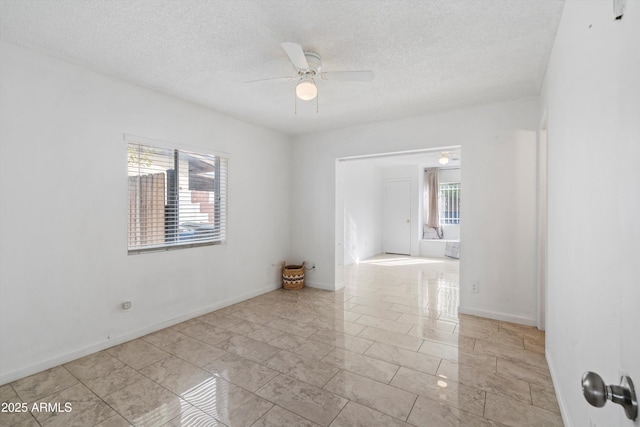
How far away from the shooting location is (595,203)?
1.25m

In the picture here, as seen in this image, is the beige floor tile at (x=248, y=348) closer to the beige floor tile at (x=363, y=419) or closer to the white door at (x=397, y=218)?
the beige floor tile at (x=363, y=419)

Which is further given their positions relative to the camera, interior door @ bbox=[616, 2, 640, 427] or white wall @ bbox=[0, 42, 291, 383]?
white wall @ bbox=[0, 42, 291, 383]

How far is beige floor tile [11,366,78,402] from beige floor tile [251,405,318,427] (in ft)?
5.23

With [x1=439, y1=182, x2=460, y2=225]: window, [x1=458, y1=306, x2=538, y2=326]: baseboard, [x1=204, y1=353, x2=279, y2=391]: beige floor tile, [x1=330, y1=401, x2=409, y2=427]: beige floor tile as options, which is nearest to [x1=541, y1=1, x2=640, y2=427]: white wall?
[x1=330, y1=401, x2=409, y2=427]: beige floor tile

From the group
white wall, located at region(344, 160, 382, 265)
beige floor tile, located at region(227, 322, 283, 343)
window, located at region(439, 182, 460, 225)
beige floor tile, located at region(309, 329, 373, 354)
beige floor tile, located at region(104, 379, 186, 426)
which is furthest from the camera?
window, located at region(439, 182, 460, 225)

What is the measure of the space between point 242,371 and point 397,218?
6.89 m

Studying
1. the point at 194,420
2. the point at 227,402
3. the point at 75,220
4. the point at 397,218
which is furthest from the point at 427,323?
the point at 397,218

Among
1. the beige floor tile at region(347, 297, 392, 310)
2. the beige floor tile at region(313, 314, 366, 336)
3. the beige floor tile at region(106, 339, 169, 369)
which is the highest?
the beige floor tile at region(347, 297, 392, 310)

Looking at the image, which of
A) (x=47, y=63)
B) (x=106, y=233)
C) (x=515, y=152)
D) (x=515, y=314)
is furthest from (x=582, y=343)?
(x=47, y=63)

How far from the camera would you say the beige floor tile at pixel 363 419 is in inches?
72.6

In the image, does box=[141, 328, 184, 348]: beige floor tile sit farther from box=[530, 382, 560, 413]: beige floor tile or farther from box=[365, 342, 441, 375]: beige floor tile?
box=[530, 382, 560, 413]: beige floor tile

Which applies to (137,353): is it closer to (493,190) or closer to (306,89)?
(306,89)

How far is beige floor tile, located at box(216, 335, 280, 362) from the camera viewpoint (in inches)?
107

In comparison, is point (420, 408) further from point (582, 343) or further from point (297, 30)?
point (297, 30)
